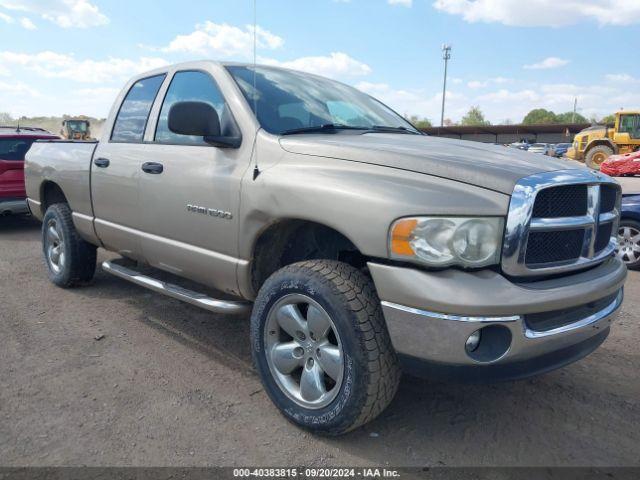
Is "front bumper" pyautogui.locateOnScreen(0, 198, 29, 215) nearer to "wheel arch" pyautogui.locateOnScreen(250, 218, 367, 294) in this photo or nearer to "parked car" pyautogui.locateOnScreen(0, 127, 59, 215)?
"parked car" pyautogui.locateOnScreen(0, 127, 59, 215)

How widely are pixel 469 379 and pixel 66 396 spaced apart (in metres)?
2.27

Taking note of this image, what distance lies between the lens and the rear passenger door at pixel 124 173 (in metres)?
3.85

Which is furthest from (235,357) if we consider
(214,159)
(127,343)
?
(214,159)

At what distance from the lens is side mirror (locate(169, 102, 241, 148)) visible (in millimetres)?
2945

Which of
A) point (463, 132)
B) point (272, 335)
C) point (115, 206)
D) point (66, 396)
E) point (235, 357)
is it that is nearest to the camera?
point (272, 335)

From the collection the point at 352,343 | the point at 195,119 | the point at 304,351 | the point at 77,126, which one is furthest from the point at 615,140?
the point at 77,126

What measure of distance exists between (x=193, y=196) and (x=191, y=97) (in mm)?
797

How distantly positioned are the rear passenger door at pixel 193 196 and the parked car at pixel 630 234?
Result: 508 centimetres

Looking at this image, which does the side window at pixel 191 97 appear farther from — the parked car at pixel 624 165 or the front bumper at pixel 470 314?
the parked car at pixel 624 165

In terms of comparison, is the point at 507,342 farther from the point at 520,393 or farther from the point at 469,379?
the point at 520,393

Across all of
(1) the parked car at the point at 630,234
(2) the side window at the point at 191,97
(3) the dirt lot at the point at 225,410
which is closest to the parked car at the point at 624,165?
(1) the parked car at the point at 630,234

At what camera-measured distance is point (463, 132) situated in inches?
1655

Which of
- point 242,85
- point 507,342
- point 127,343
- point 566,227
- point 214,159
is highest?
point 242,85

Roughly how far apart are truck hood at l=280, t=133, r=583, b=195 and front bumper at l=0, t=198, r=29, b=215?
22.6 ft
